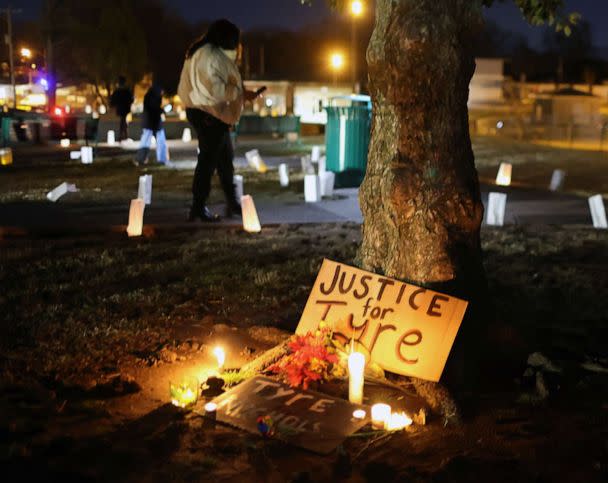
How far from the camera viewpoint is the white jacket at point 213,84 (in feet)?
29.4

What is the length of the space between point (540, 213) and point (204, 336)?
7019 millimetres

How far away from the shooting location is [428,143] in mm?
4996

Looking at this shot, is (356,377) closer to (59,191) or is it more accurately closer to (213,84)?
(213,84)

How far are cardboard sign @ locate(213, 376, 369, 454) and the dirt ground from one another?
10cm

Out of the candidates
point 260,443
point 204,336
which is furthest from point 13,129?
point 260,443

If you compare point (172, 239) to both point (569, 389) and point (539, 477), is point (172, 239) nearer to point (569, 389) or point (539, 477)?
point (569, 389)

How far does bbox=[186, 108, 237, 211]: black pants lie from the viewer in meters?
9.19

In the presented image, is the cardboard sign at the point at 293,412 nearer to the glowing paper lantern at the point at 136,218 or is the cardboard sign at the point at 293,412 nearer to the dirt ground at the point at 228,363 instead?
the dirt ground at the point at 228,363

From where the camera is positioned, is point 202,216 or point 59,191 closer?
point 202,216

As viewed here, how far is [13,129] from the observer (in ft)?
91.2

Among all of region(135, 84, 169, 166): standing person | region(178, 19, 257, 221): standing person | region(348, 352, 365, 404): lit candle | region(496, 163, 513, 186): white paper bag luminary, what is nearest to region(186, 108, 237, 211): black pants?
region(178, 19, 257, 221): standing person

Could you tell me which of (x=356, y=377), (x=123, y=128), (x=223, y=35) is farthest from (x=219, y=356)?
(x=123, y=128)

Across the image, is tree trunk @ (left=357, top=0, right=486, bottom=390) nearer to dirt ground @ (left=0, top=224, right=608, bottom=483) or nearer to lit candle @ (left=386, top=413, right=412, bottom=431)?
dirt ground @ (left=0, top=224, right=608, bottom=483)

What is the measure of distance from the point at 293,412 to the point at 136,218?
5.36m
